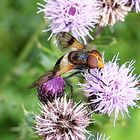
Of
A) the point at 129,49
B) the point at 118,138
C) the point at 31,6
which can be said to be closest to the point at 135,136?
the point at 118,138

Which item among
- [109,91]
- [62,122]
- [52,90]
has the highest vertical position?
[52,90]

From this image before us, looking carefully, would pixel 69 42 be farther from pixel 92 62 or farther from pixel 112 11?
pixel 112 11

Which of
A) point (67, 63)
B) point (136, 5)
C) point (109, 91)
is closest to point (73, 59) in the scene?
point (67, 63)

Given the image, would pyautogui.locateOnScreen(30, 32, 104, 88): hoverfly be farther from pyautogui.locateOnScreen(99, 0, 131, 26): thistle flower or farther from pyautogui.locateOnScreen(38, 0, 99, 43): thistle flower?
pyautogui.locateOnScreen(99, 0, 131, 26): thistle flower

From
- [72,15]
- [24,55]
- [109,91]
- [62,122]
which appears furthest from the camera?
[24,55]

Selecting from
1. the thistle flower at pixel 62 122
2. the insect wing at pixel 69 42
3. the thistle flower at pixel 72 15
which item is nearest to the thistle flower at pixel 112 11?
the thistle flower at pixel 72 15

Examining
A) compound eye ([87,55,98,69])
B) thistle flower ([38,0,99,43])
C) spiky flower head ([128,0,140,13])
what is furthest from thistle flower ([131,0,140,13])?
compound eye ([87,55,98,69])
